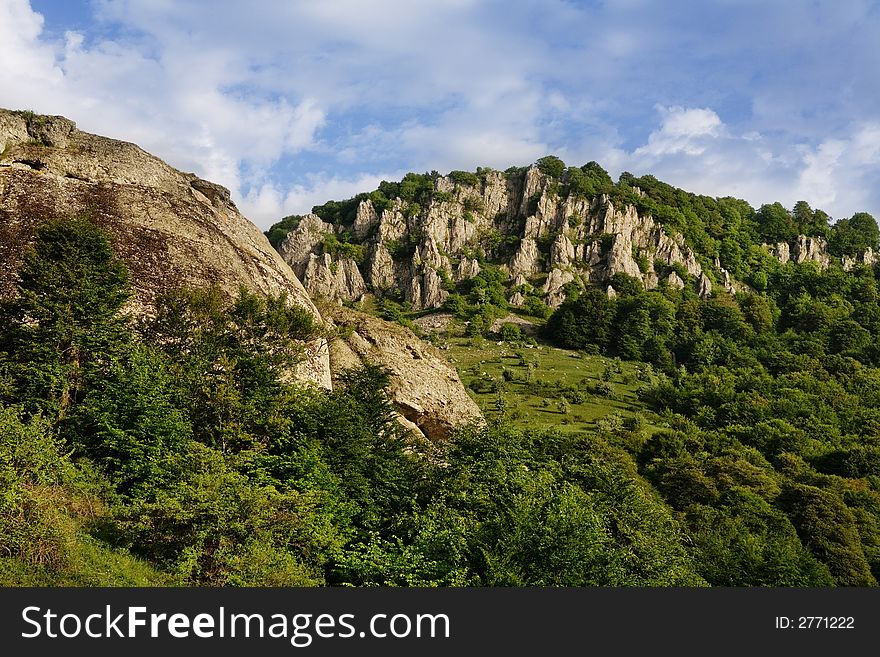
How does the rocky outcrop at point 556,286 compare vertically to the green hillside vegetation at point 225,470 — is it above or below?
above

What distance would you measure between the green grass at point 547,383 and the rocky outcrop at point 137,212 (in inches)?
1649

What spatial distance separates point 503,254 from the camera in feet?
633

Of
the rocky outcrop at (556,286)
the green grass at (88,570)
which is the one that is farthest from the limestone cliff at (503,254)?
the green grass at (88,570)

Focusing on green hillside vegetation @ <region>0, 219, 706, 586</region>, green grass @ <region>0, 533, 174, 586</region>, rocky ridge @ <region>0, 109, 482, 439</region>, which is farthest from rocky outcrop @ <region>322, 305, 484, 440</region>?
green grass @ <region>0, 533, 174, 586</region>

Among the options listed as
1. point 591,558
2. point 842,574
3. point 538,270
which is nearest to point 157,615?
point 591,558

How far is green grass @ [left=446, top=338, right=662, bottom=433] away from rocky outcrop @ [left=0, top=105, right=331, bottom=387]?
41886mm

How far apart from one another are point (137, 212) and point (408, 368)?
675 inches

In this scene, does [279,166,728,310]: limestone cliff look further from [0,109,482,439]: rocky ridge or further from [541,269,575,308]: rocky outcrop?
[0,109,482,439]: rocky ridge

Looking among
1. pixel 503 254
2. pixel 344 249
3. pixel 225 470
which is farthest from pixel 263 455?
pixel 503 254

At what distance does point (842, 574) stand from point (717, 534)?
11926 mm

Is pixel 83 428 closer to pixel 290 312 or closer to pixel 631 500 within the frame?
pixel 290 312

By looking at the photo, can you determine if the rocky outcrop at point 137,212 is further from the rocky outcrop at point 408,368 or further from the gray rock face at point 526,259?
the gray rock face at point 526,259

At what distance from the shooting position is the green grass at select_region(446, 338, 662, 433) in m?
86.4

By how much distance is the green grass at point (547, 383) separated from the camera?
86438 mm
